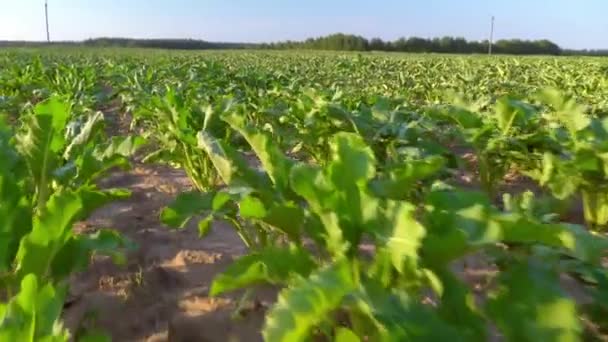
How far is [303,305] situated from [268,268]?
1.26 ft

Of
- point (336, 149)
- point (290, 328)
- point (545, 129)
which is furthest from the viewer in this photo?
point (545, 129)

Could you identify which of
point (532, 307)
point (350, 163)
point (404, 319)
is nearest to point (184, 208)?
point (350, 163)

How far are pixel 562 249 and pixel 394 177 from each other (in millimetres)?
454

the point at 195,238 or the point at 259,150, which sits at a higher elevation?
the point at 259,150

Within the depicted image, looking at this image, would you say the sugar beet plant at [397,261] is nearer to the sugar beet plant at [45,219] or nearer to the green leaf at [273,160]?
the green leaf at [273,160]

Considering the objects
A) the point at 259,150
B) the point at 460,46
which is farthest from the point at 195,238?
the point at 460,46

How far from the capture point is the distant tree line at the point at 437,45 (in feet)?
172

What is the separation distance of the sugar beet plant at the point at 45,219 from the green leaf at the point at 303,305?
1.35ft

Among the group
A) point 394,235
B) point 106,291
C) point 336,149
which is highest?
point 336,149

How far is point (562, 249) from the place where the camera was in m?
1.50

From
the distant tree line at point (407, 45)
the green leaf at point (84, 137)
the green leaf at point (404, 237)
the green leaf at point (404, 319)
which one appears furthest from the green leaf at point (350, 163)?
the distant tree line at point (407, 45)

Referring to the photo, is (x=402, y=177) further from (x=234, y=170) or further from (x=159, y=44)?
(x=159, y=44)

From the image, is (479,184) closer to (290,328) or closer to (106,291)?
(106,291)

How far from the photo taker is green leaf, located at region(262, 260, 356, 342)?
3.56 ft
